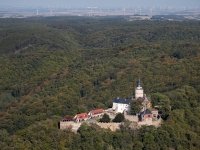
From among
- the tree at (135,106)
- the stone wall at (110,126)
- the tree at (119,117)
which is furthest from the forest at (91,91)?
the tree at (135,106)

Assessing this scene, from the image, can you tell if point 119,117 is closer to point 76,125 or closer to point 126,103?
point 126,103

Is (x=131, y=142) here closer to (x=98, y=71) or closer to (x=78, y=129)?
(x=78, y=129)

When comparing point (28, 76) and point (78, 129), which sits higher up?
point (78, 129)

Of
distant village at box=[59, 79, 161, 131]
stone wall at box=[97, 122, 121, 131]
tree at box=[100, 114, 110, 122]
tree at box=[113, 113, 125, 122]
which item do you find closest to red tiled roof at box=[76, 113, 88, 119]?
distant village at box=[59, 79, 161, 131]

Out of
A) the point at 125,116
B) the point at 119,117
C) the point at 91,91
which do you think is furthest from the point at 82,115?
the point at 91,91

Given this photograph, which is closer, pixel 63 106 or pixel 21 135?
Result: pixel 21 135

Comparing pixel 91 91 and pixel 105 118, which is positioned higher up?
pixel 105 118

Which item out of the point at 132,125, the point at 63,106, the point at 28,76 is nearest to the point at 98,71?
the point at 28,76

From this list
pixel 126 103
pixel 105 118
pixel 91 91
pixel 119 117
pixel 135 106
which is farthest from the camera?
pixel 91 91
